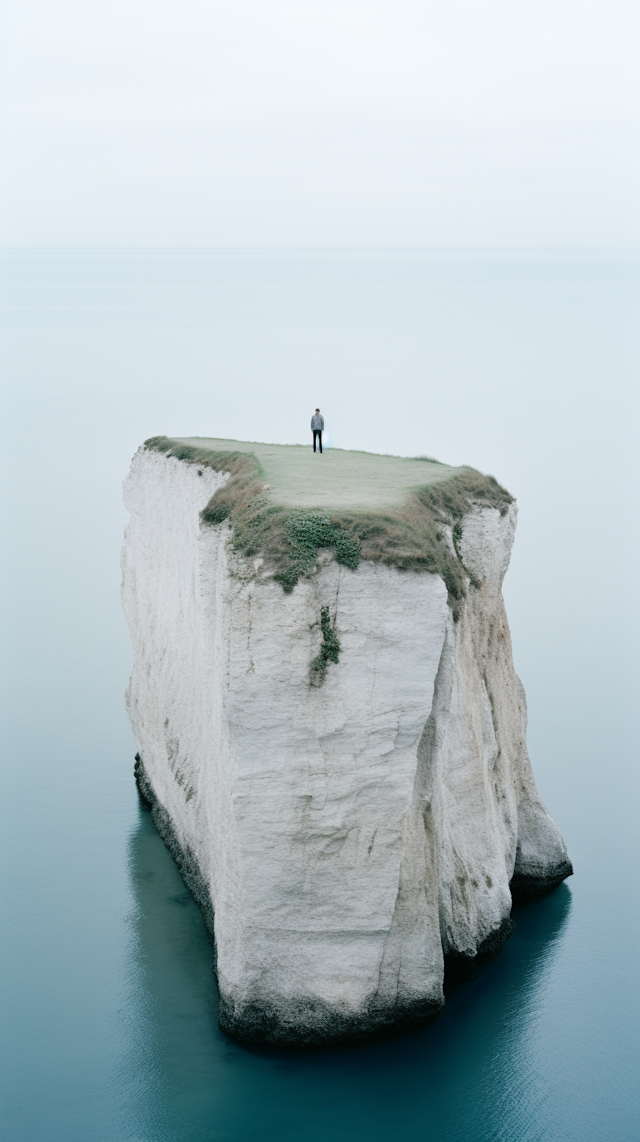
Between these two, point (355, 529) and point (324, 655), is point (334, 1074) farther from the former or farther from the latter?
point (355, 529)

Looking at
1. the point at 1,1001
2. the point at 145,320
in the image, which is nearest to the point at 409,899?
the point at 1,1001

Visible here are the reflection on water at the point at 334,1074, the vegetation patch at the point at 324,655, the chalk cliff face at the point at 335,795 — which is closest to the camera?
the reflection on water at the point at 334,1074

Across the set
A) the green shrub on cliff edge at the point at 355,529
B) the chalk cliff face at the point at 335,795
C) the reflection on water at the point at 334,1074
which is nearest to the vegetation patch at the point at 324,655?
the chalk cliff face at the point at 335,795

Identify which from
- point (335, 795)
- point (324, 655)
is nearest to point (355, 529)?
point (324, 655)

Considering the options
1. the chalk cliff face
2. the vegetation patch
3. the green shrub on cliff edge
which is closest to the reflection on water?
the chalk cliff face

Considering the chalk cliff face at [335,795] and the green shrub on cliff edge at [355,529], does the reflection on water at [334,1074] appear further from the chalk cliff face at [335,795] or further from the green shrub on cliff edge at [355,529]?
the green shrub on cliff edge at [355,529]

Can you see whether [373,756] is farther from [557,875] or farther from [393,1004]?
[557,875]
